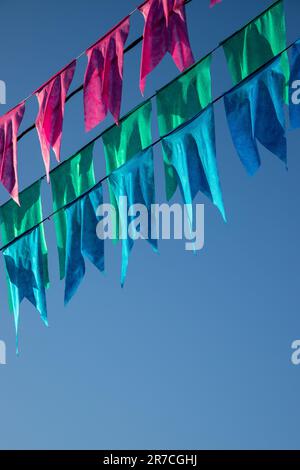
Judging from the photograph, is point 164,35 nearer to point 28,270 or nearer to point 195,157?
point 195,157

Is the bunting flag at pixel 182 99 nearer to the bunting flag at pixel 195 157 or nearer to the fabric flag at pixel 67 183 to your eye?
the bunting flag at pixel 195 157

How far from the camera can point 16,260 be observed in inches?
411

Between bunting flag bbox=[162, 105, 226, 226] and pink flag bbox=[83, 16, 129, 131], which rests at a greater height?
pink flag bbox=[83, 16, 129, 131]

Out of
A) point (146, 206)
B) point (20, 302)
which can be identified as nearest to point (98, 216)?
point (146, 206)

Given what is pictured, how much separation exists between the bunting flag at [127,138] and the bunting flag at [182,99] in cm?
24

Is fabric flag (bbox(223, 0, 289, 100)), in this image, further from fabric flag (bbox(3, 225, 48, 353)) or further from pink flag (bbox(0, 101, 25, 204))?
fabric flag (bbox(3, 225, 48, 353))

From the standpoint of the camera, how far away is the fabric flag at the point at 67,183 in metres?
9.98

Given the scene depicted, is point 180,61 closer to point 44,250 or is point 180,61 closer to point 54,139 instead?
point 54,139

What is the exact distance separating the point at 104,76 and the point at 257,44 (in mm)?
1351

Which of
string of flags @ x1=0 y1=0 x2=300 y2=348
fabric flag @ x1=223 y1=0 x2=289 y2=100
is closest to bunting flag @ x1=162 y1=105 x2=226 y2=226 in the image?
string of flags @ x1=0 y1=0 x2=300 y2=348

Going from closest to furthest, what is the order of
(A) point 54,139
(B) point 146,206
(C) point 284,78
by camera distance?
(C) point 284,78
(B) point 146,206
(A) point 54,139

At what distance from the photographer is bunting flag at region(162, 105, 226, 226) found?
8914 mm

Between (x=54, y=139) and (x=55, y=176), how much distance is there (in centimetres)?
37

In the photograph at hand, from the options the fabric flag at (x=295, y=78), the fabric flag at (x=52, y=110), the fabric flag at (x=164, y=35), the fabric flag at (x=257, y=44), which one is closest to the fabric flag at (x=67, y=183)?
the fabric flag at (x=52, y=110)
